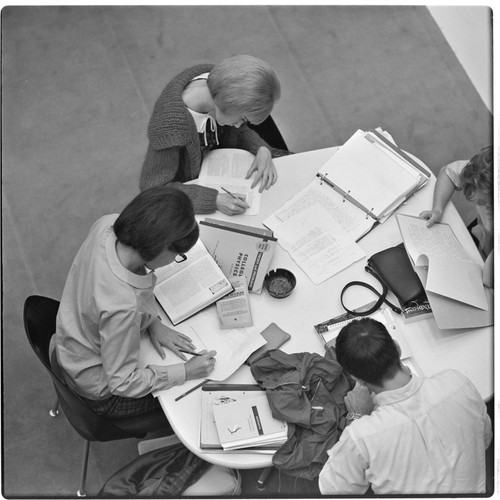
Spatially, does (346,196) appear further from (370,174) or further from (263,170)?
(263,170)

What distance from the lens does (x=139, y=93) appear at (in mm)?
3629

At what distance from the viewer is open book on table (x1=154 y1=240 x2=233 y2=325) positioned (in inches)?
80.9

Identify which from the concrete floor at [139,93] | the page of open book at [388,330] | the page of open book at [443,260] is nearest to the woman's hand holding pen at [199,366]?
the page of open book at [388,330]

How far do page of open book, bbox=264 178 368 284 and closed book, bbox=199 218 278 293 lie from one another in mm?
112

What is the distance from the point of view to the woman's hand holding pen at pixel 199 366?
75.7 inches

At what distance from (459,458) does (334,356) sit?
465mm

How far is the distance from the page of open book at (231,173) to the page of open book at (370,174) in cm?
29

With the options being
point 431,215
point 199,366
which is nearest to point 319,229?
point 431,215

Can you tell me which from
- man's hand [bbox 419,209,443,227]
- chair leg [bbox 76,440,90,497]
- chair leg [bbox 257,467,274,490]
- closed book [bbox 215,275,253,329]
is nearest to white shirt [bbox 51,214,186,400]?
closed book [bbox 215,275,253,329]

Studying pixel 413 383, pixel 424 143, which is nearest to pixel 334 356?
pixel 413 383

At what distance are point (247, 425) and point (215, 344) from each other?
1.00ft

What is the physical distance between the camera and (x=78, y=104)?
11.7 ft

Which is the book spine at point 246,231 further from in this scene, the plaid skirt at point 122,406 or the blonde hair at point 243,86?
the plaid skirt at point 122,406

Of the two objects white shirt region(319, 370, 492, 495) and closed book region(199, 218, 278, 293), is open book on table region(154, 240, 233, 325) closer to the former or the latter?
closed book region(199, 218, 278, 293)
